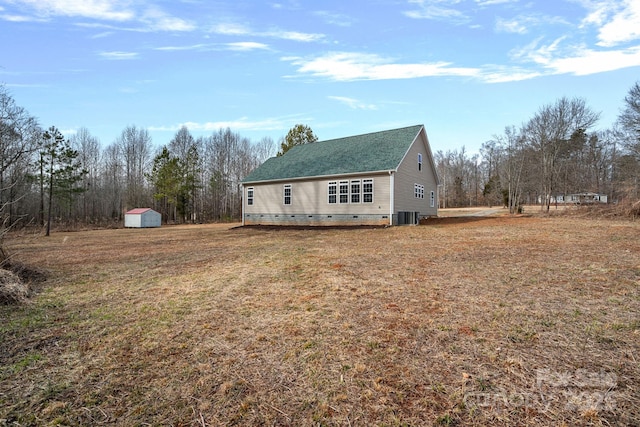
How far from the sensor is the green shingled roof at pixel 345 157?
1939cm

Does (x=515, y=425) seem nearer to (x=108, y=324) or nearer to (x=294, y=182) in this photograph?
(x=108, y=324)

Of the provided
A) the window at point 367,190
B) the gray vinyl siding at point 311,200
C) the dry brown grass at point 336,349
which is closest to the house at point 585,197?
the gray vinyl siding at point 311,200

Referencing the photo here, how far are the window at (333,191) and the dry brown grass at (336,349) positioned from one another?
14093mm

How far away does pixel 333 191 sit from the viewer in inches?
807

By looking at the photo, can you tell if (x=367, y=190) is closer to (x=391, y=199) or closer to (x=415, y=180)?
(x=391, y=199)

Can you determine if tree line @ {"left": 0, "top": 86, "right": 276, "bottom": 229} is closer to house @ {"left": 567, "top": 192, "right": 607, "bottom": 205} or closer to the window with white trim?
the window with white trim

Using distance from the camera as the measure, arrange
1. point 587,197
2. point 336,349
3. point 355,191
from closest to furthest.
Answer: point 336,349, point 355,191, point 587,197

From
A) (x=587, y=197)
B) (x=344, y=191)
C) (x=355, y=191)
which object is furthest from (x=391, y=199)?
(x=587, y=197)

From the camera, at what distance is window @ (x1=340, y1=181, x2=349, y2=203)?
1988 centimetres

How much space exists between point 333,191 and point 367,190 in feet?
8.17

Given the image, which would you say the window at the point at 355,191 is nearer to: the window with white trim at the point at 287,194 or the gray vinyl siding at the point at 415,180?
the gray vinyl siding at the point at 415,180

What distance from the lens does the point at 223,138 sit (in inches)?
1812

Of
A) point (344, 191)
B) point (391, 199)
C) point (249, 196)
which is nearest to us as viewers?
point (391, 199)

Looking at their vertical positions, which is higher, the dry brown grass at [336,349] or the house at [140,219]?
the house at [140,219]
